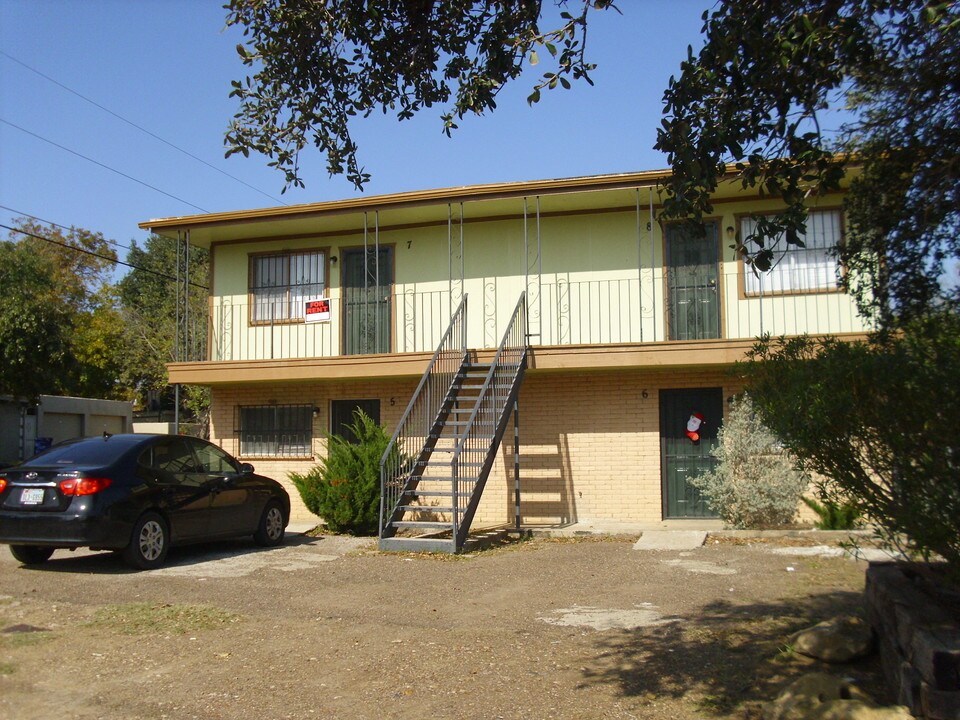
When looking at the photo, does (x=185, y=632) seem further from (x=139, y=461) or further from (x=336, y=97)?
(x=336, y=97)

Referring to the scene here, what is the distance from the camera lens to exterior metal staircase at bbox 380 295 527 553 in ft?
40.3

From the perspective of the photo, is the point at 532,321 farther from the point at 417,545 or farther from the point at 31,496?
the point at 31,496

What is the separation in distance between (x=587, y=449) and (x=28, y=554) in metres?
8.45

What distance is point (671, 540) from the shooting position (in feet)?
40.2

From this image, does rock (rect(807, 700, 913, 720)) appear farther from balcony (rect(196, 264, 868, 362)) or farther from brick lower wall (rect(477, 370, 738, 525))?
brick lower wall (rect(477, 370, 738, 525))

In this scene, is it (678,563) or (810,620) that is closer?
(810,620)

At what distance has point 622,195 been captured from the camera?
15047mm

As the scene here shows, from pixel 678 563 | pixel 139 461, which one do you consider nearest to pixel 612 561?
pixel 678 563

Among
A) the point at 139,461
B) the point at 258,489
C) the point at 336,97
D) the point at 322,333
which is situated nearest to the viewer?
the point at 336,97

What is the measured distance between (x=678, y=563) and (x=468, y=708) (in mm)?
5544

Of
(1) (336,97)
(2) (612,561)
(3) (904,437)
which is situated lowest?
(2) (612,561)

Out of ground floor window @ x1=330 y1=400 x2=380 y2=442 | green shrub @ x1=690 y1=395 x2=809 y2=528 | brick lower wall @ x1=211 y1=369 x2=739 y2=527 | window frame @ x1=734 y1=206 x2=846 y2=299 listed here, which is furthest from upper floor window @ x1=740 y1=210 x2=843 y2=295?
ground floor window @ x1=330 y1=400 x2=380 y2=442

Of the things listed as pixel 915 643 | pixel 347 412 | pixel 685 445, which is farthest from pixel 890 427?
pixel 347 412

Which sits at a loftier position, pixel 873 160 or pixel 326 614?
pixel 873 160
